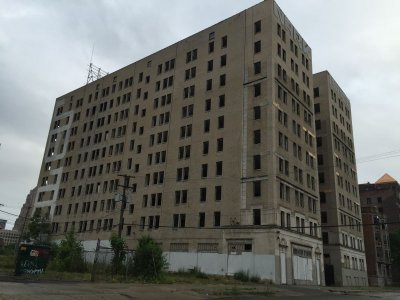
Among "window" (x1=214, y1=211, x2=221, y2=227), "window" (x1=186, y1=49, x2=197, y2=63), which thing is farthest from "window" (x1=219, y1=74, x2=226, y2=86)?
"window" (x1=214, y1=211, x2=221, y2=227)

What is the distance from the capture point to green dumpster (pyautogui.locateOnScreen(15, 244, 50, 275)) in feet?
96.6

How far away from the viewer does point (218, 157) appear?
5741 cm

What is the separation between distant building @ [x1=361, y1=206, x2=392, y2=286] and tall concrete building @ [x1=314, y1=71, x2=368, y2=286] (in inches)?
452

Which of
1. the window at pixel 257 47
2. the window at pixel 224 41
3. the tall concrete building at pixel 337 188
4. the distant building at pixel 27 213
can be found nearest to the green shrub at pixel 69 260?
the distant building at pixel 27 213

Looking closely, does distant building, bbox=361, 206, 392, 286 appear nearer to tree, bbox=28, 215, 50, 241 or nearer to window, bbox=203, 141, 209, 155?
window, bbox=203, 141, 209, 155

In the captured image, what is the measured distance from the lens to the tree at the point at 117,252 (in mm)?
34438

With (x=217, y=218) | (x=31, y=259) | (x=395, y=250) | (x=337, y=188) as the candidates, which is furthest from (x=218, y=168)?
(x=395, y=250)

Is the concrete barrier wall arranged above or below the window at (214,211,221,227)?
below

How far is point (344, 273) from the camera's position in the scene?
225 ft

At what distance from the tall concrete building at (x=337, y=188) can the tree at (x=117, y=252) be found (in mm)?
45459

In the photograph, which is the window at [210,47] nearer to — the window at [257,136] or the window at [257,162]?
the window at [257,136]

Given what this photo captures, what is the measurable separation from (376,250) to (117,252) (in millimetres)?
77862

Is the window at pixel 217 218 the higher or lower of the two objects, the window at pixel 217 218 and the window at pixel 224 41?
the lower

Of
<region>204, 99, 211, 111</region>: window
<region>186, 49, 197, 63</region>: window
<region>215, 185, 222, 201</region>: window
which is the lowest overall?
<region>215, 185, 222, 201</region>: window
